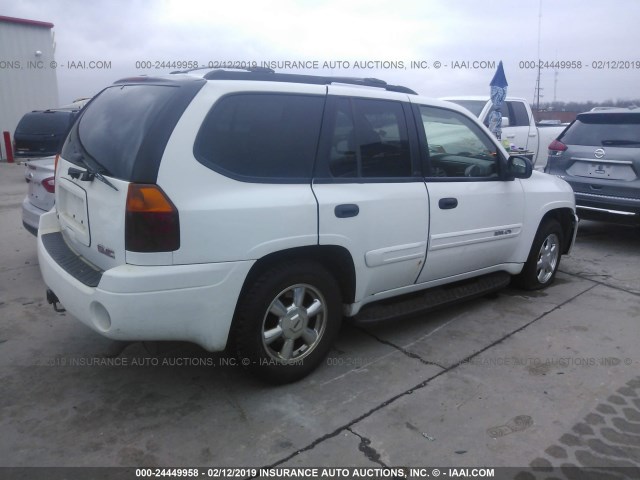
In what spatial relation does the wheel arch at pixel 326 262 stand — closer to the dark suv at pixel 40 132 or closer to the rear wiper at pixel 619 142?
the rear wiper at pixel 619 142

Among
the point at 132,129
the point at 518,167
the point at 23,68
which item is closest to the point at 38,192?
the point at 132,129

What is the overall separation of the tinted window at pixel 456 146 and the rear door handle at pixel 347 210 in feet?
2.65

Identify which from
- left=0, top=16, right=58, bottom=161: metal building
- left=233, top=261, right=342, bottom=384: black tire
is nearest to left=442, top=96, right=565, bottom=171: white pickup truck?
left=233, top=261, right=342, bottom=384: black tire

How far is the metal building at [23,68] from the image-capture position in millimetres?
16984

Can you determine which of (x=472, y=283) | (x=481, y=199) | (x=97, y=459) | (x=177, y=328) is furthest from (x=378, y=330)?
(x=97, y=459)

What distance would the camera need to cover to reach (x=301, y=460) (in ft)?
8.56

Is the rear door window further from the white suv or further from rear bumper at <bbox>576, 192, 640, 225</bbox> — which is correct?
rear bumper at <bbox>576, 192, 640, 225</bbox>

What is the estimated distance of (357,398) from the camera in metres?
3.16

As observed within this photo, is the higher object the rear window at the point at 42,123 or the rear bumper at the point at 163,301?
the rear window at the point at 42,123

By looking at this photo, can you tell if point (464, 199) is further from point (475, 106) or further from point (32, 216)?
point (475, 106)

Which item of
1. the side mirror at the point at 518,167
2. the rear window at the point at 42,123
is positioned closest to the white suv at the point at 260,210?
the side mirror at the point at 518,167

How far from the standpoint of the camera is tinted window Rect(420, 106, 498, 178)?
3.85m

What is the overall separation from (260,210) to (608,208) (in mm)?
5199

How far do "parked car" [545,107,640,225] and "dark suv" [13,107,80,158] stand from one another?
31.1 feet
